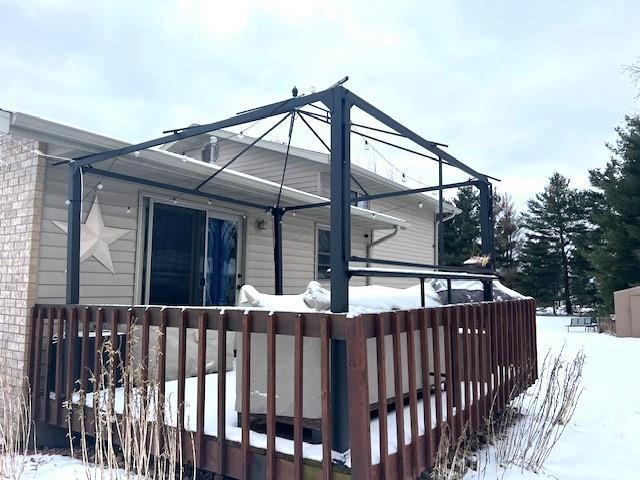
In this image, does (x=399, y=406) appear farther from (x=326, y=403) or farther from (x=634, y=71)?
(x=634, y=71)

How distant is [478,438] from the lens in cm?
396

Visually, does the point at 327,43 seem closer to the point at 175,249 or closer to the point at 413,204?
the point at 413,204

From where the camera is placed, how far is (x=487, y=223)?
529 cm

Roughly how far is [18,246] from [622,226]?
55.3 feet

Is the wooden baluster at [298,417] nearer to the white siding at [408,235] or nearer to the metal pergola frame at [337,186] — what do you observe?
the metal pergola frame at [337,186]

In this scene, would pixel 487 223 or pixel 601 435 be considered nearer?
pixel 601 435

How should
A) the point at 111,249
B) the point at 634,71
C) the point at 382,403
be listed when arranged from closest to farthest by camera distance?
the point at 382,403 → the point at 111,249 → the point at 634,71

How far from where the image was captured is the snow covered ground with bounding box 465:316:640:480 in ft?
11.1

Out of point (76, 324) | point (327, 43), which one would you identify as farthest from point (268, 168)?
point (76, 324)

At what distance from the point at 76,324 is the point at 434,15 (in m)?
7.67

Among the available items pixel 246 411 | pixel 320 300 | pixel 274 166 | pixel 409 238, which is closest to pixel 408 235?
pixel 409 238

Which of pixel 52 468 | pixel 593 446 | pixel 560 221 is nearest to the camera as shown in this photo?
pixel 52 468

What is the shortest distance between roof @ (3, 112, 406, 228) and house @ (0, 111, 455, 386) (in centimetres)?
1

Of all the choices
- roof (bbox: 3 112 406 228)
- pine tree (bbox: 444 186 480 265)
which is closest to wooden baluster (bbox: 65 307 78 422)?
roof (bbox: 3 112 406 228)
